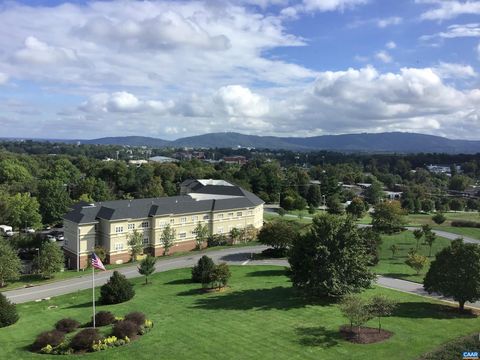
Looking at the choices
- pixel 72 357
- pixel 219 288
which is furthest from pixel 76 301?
pixel 72 357

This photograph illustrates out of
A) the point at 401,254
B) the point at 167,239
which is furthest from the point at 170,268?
the point at 401,254

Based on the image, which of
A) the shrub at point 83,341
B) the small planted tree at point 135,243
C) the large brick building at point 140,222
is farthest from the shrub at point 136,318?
the small planted tree at point 135,243

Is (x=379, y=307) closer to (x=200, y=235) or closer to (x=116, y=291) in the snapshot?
(x=116, y=291)

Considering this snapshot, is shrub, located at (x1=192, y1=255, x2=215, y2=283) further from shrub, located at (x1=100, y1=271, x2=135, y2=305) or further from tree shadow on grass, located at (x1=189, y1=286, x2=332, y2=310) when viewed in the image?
shrub, located at (x1=100, y1=271, x2=135, y2=305)

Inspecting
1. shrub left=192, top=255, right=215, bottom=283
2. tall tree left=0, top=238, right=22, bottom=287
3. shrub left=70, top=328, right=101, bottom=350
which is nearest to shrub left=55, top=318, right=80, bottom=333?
shrub left=70, top=328, right=101, bottom=350

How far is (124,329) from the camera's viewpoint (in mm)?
27828

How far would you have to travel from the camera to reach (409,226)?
77.5m

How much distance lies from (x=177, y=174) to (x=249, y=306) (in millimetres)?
94907

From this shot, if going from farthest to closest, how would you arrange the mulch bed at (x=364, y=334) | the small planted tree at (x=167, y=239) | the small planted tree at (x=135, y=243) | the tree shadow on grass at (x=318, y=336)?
the small planted tree at (x=167, y=239) < the small planted tree at (x=135, y=243) < the mulch bed at (x=364, y=334) < the tree shadow on grass at (x=318, y=336)

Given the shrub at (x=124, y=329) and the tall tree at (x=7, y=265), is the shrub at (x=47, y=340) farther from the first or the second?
the tall tree at (x=7, y=265)

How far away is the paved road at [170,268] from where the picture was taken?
142 feet

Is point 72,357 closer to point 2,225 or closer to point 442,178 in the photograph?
point 2,225

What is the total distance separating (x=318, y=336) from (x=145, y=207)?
40096 millimetres

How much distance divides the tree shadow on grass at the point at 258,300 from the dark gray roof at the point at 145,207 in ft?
84.5
